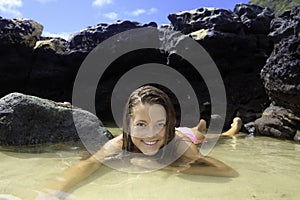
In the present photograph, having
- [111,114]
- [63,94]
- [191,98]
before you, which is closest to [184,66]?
[191,98]

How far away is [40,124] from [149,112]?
2.59 metres

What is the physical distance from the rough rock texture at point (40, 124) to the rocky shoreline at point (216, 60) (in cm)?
3

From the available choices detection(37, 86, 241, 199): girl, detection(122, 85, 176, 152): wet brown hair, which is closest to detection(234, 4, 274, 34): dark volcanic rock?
detection(37, 86, 241, 199): girl

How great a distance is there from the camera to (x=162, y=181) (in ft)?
7.47

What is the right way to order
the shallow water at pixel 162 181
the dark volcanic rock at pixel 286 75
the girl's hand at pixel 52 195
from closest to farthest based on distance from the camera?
the girl's hand at pixel 52 195
the shallow water at pixel 162 181
the dark volcanic rock at pixel 286 75

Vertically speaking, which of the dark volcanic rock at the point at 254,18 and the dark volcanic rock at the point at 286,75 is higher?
the dark volcanic rock at the point at 254,18

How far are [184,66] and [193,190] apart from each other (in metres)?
6.56

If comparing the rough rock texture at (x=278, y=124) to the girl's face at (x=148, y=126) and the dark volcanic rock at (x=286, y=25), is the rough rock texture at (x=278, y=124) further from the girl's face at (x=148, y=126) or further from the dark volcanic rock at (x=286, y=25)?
the girl's face at (x=148, y=126)

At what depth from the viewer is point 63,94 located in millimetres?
10172

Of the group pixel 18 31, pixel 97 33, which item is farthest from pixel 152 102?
pixel 18 31

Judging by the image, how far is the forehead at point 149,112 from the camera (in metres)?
2.53

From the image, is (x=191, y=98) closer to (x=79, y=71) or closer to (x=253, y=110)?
(x=253, y=110)

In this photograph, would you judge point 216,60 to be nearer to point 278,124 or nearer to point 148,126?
point 278,124

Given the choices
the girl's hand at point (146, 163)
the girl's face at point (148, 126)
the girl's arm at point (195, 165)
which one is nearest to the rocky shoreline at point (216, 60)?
the girl's hand at point (146, 163)
